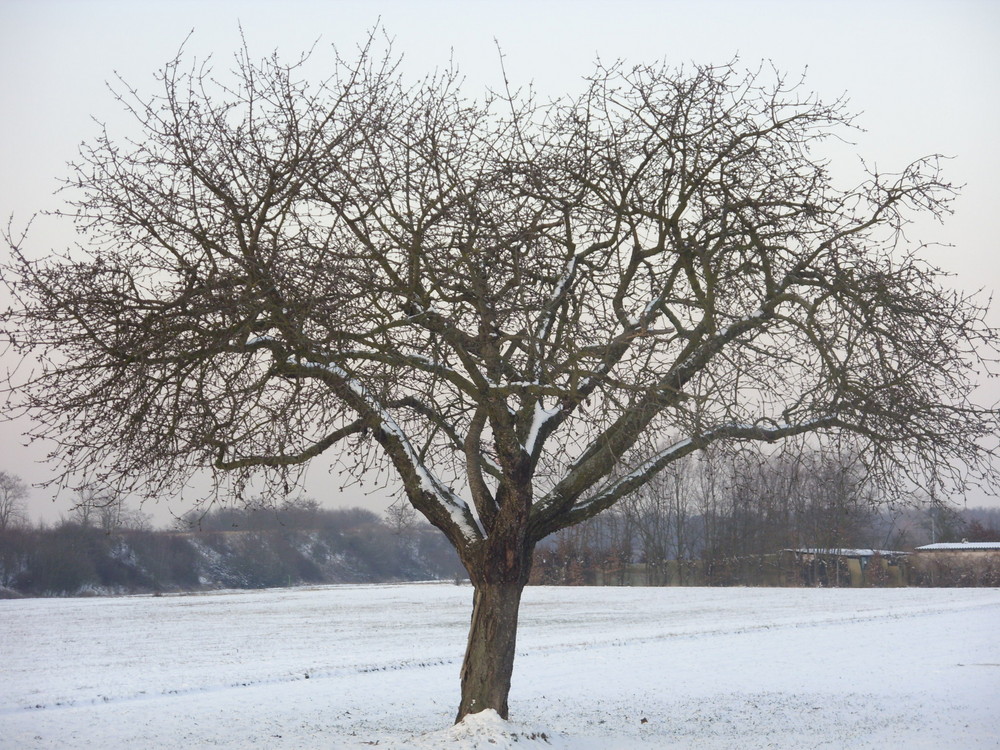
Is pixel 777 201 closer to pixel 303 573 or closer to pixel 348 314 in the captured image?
pixel 348 314

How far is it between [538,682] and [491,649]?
920cm

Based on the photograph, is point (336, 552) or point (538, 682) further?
point (336, 552)

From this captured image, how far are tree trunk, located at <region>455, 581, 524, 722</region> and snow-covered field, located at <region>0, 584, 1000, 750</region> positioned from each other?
0.48m

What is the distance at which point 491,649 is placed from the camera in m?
11.4

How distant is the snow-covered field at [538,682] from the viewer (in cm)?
1359

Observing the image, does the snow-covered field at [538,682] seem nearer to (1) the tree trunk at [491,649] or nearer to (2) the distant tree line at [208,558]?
(1) the tree trunk at [491,649]

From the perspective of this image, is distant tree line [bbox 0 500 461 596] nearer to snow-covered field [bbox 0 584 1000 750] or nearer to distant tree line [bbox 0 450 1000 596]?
distant tree line [bbox 0 450 1000 596]

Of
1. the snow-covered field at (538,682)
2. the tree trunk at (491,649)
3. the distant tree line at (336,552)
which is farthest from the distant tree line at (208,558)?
the tree trunk at (491,649)

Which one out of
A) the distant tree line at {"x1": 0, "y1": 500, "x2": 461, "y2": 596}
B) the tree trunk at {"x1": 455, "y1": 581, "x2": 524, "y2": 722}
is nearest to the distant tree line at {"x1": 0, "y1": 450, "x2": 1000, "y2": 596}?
the distant tree line at {"x1": 0, "y1": 500, "x2": 461, "y2": 596}

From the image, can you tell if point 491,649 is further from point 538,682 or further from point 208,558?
point 208,558

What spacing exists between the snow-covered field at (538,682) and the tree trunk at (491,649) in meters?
0.48

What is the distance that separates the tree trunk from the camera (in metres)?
11.4

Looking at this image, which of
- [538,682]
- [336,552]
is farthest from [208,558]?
[538,682]

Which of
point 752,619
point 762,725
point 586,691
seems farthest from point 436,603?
point 762,725
